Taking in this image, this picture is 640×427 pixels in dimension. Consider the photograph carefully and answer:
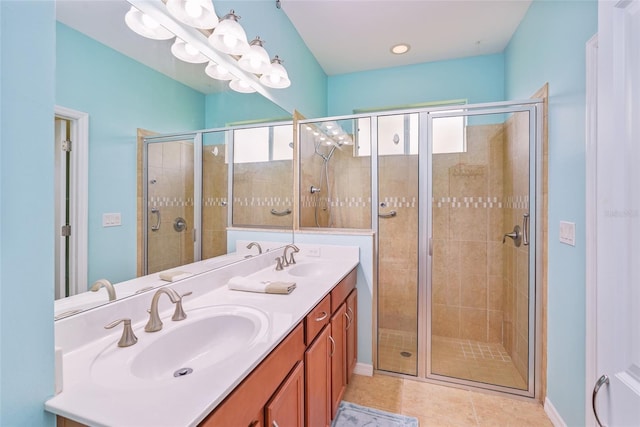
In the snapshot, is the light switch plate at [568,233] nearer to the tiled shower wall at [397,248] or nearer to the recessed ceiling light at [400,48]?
the tiled shower wall at [397,248]

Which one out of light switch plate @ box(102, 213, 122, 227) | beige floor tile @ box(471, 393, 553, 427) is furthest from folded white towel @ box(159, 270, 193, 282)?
beige floor tile @ box(471, 393, 553, 427)

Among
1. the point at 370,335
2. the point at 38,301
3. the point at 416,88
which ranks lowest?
the point at 370,335

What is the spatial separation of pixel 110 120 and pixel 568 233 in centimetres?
212

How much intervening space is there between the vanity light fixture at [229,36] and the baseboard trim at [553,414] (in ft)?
8.77

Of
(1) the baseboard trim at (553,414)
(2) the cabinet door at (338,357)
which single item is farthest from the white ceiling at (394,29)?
(1) the baseboard trim at (553,414)

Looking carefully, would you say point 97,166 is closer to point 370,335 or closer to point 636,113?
point 636,113

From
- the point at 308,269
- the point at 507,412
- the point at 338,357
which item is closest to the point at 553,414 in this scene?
the point at 507,412

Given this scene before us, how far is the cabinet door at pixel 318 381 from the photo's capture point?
115cm

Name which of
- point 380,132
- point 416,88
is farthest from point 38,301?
point 416,88

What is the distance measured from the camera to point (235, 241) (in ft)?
5.39

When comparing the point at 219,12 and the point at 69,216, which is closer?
the point at 69,216

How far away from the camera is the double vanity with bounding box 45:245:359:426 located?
0.59m

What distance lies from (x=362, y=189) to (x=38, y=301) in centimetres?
203

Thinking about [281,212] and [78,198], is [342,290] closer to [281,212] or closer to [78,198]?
[281,212]
